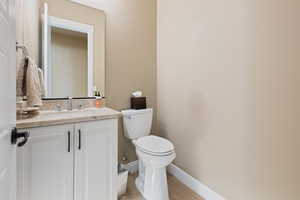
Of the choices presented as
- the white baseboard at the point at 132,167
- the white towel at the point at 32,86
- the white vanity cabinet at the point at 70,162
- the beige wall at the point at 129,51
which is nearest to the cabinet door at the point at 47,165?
the white vanity cabinet at the point at 70,162

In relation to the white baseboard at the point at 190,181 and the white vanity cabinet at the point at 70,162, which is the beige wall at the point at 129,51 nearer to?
the white baseboard at the point at 190,181

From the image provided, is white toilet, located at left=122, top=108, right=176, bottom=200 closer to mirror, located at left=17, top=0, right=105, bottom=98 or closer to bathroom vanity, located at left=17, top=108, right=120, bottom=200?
bathroom vanity, located at left=17, top=108, right=120, bottom=200

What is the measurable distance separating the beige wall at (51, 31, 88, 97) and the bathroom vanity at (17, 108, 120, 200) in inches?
18.3

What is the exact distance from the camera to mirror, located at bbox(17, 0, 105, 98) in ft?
4.86

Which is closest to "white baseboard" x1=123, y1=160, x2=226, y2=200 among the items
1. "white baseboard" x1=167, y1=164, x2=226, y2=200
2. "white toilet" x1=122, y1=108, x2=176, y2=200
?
"white baseboard" x1=167, y1=164, x2=226, y2=200

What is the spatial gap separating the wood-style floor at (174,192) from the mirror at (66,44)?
3.66 ft

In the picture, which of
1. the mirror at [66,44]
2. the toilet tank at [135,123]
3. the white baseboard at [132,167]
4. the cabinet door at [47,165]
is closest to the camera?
the cabinet door at [47,165]

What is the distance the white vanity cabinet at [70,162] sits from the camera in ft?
3.55

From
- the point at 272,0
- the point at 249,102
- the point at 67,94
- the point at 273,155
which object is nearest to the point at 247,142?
the point at 273,155

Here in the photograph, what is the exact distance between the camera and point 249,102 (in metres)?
1.34

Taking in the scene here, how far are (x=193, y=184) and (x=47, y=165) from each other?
1.46 metres

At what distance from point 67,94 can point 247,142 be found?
1.71m

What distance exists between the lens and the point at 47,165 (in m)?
1.14

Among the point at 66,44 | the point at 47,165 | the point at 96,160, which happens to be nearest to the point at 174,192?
the point at 96,160
